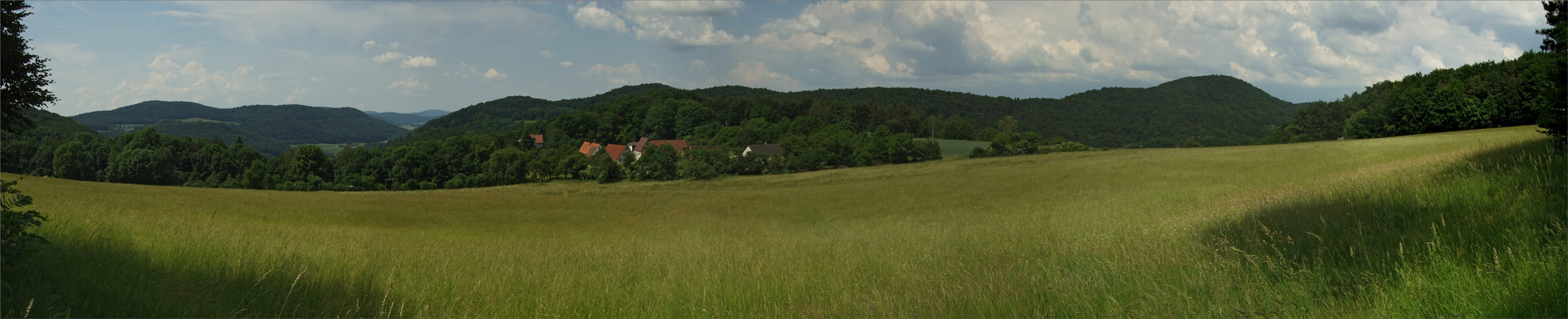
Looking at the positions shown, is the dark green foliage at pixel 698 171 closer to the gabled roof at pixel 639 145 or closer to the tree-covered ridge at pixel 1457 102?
the gabled roof at pixel 639 145

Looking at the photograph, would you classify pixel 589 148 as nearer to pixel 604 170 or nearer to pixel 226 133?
pixel 604 170

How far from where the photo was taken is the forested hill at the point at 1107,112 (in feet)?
363

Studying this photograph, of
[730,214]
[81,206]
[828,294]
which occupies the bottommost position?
[730,214]

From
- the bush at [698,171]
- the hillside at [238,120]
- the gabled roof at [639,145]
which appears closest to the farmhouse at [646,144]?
the gabled roof at [639,145]

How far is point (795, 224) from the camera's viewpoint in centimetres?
2111

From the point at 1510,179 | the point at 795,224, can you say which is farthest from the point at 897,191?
the point at 1510,179

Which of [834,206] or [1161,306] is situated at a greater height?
[1161,306]

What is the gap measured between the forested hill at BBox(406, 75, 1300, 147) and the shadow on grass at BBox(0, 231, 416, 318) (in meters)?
99.4

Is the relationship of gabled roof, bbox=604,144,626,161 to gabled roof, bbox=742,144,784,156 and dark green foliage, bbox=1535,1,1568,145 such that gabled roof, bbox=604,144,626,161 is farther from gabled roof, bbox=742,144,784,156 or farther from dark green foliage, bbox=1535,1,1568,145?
dark green foliage, bbox=1535,1,1568,145

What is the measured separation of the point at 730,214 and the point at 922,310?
24.2 m

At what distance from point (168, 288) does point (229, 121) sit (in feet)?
724

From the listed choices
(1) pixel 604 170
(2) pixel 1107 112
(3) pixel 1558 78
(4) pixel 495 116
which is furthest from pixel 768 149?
(4) pixel 495 116

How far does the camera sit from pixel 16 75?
16.5 feet

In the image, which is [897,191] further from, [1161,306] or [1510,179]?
[1161,306]
